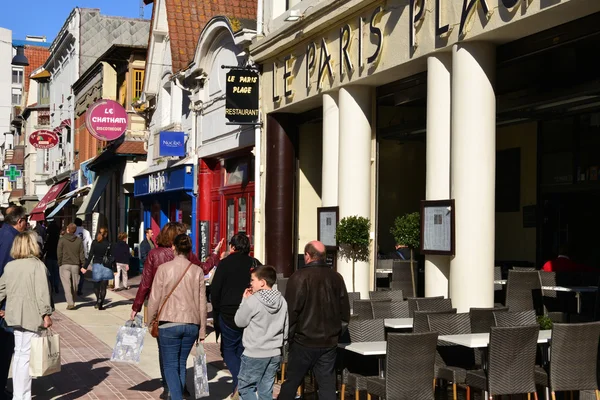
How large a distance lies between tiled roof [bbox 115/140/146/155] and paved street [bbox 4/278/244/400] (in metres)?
14.9

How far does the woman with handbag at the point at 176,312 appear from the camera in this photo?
8531 mm

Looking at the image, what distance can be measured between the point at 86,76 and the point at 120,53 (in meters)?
6.56

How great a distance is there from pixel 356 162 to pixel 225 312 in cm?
678

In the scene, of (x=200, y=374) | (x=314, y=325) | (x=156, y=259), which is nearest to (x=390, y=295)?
(x=156, y=259)

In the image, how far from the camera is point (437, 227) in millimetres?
12523

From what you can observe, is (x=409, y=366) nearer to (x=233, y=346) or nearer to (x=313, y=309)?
(x=313, y=309)

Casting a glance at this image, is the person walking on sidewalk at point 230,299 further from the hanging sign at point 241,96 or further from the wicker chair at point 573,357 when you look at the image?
the hanging sign at point 241,96

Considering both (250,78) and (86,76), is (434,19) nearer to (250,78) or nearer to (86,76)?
(250,78)

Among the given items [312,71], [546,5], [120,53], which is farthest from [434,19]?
[120,53]

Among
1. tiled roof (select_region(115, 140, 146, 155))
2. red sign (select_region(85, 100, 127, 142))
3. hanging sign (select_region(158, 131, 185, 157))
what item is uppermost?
red sign (select_region(85, 100, 127, 142))

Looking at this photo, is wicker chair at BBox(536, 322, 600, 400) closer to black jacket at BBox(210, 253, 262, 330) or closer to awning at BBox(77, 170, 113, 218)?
black jacket at BBox(210, 253, 262, 330)

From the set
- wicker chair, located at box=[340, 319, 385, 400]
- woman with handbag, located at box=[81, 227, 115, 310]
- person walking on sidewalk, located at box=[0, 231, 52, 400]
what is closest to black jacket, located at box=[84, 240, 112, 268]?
woman with handbag, located at box=[81, 227, 115, 310]

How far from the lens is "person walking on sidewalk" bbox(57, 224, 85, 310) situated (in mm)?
19219

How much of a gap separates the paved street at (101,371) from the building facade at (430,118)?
3.40 m
